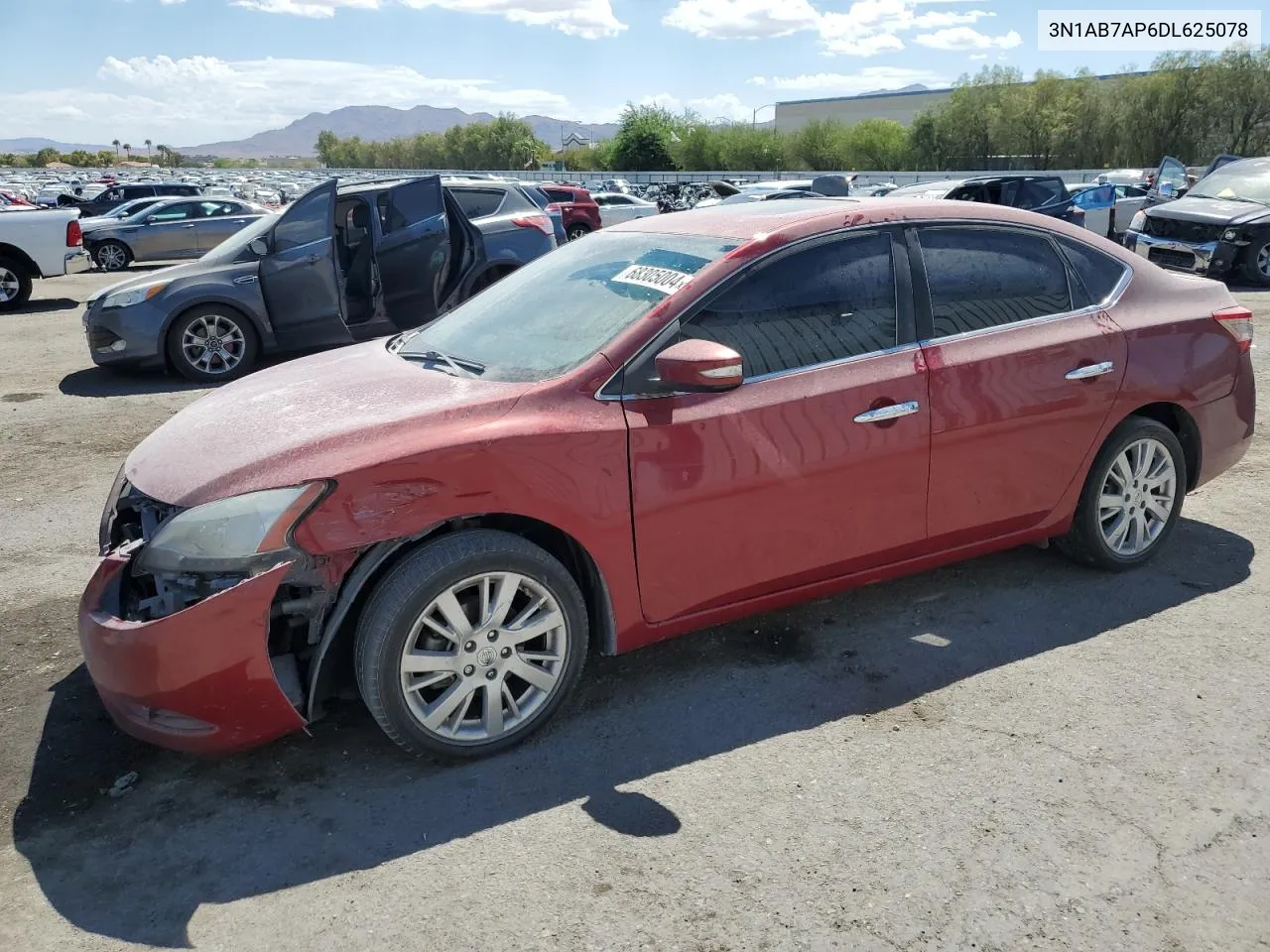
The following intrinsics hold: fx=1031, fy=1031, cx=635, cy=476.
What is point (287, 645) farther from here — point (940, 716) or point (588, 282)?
point (940, 716)

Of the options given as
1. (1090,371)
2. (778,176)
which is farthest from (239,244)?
(778,176)

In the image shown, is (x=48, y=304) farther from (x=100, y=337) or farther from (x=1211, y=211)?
(x=1211, y=211)

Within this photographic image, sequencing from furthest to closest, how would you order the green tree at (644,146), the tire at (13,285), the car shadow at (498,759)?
the green tree at (644,146), the tire at (13,285), the car shadow at (498,759)

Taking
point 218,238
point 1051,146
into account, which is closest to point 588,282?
point 218,238

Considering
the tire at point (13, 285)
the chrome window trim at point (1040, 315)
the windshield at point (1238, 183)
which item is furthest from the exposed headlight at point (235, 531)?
the windshield at point (1238, 183)

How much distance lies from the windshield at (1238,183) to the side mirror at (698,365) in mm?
14695

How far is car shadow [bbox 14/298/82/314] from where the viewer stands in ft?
48.1

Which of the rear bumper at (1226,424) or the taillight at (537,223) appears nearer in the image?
the rear bumper at (1226,424)

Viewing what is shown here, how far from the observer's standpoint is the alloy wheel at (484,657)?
3.13 meters

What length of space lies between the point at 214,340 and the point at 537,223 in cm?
334

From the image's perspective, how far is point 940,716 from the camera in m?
3.48

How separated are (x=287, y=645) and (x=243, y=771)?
19.2 inches

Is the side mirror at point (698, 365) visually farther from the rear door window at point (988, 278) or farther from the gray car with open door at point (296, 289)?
the gray car with open door at point (296, 289)

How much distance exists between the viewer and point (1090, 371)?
420 centimetres
